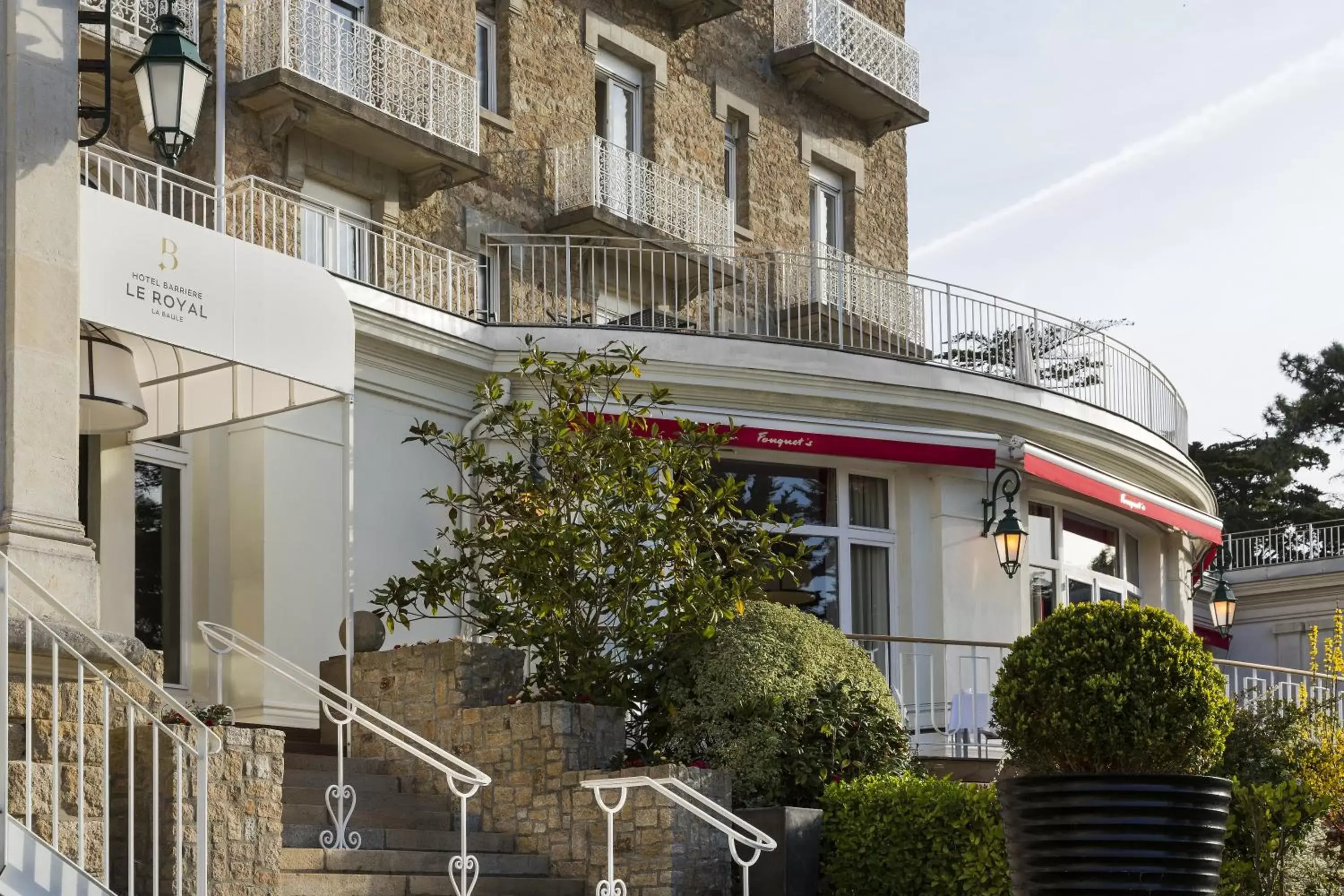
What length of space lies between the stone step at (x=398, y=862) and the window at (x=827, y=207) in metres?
13.6

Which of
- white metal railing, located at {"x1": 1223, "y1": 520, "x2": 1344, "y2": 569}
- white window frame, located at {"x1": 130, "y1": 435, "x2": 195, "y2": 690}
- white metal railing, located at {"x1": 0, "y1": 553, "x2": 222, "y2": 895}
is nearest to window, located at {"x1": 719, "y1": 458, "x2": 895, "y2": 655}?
white window frame, located at {"x1": 130, "y1": 435, "x2": 195, "y2": 690}

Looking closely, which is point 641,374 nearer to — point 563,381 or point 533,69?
point 563,381

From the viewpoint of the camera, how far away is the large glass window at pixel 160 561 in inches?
572

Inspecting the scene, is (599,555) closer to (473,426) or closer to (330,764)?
(330,764)

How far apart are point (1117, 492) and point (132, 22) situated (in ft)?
34.8

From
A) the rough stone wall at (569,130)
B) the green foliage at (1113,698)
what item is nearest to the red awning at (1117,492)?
the rough stone wall at (569,130)

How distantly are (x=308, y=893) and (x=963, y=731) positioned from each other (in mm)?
8164

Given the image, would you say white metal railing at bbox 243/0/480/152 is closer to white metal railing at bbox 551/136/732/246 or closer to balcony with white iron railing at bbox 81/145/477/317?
balcony with white iron railing at bbox 81/145/477/317

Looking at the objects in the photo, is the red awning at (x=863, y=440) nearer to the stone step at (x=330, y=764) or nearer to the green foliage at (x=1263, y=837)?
the stone step at (x=330, y=764)

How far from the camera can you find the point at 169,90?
9617 mm

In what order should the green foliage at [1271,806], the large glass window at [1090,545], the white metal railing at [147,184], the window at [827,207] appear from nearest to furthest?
the green foliage at [1271,806], the white metal railing at [147,184], the large glass window at [1090,545], the window at [827,207]

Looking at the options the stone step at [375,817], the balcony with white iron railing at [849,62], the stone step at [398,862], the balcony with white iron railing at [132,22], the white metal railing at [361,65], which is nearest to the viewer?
the stone step at [398,862]

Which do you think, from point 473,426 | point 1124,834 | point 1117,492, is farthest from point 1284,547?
point 1124,834

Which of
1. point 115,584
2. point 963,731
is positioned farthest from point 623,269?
point 115,584
